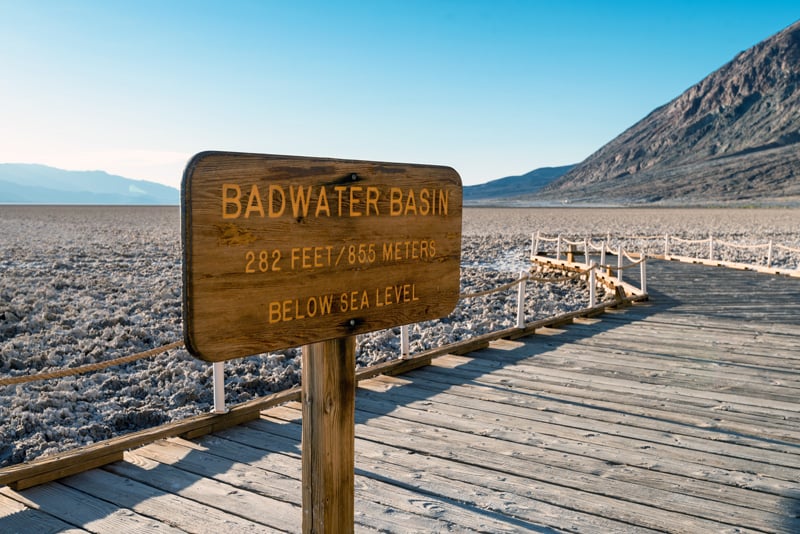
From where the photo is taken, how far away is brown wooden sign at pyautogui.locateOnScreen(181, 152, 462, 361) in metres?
1.96

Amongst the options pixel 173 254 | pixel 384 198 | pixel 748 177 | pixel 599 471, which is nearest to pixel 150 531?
pixel 384 198

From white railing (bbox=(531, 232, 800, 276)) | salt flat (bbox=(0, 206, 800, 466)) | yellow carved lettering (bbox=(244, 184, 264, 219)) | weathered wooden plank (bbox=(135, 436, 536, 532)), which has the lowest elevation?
salt flat (bbox=(0, 206, 800, 466))

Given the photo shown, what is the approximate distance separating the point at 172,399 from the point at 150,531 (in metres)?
3.77

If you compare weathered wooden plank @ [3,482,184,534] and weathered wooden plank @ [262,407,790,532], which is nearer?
weathered wooden plank @ [3,482,184,534]

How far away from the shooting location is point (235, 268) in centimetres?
202

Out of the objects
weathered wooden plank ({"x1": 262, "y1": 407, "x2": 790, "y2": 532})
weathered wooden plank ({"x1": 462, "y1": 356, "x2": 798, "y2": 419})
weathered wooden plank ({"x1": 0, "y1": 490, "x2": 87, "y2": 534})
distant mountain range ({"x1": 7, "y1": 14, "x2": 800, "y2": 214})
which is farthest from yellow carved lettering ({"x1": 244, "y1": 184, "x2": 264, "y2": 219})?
distant mountain range ({"x1": 7, "y1": 14, "x2": 800, "y2": 214})

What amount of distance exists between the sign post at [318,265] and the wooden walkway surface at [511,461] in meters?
1.04

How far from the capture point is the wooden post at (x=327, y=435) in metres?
2.42

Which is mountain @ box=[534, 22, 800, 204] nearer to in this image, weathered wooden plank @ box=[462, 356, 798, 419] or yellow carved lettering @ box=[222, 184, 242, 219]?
weathered wooden plank @ box=[462, 356, 798, 419]

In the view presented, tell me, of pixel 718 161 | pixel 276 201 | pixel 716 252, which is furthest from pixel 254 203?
pixel 718 161

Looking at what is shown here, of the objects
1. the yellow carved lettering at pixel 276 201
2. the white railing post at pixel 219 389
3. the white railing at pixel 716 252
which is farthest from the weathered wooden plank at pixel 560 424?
the white railing at pixel 716 252

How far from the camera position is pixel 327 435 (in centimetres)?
243

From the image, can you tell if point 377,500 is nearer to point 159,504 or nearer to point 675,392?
point 159,504

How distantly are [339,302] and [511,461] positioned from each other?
2.14 metres
